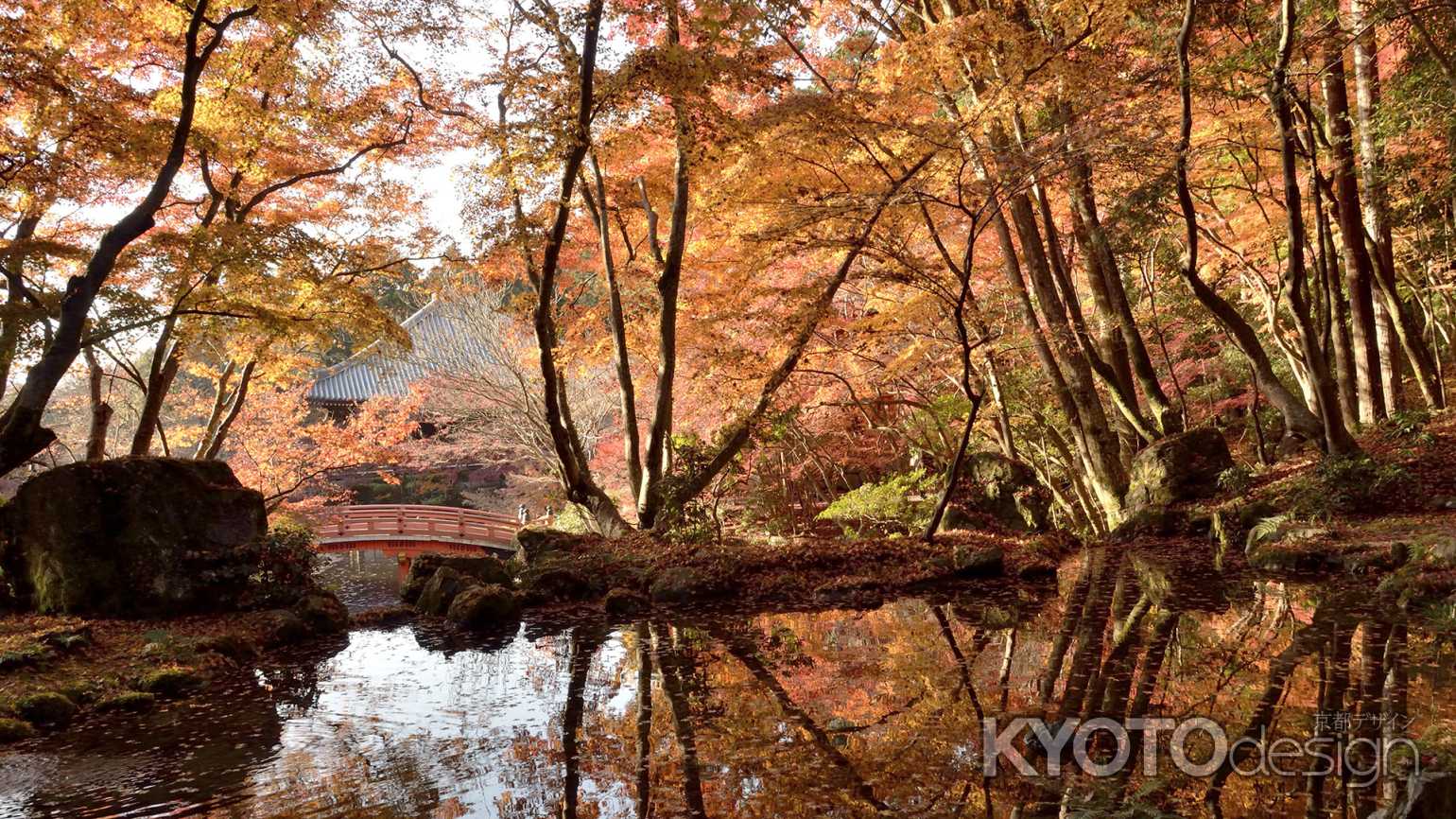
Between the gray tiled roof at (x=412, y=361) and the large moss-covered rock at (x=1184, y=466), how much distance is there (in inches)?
417

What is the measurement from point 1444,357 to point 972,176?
11429 mm

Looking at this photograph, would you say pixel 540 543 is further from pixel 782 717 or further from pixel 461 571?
pixel 782 717

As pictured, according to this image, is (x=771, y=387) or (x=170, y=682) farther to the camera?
(x=771, y=387)

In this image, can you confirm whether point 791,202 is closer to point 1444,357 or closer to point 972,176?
point 972,176

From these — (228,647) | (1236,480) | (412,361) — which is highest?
(412,361)

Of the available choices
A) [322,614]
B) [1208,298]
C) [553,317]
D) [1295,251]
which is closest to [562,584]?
[322,614]

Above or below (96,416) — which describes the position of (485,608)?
below

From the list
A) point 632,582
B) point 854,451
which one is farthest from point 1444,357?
point 632,582

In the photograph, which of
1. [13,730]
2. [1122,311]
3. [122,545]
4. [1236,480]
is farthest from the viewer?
[1122,311]

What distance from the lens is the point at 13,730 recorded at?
14.9 ft

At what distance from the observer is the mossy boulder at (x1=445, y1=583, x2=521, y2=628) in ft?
24.4

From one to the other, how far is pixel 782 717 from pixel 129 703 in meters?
3.96

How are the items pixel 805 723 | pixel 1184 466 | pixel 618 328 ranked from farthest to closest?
pixel 618 328 < pixel 1184 466 < pixel 805 723

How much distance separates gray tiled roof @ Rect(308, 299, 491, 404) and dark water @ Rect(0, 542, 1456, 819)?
9512 mm
